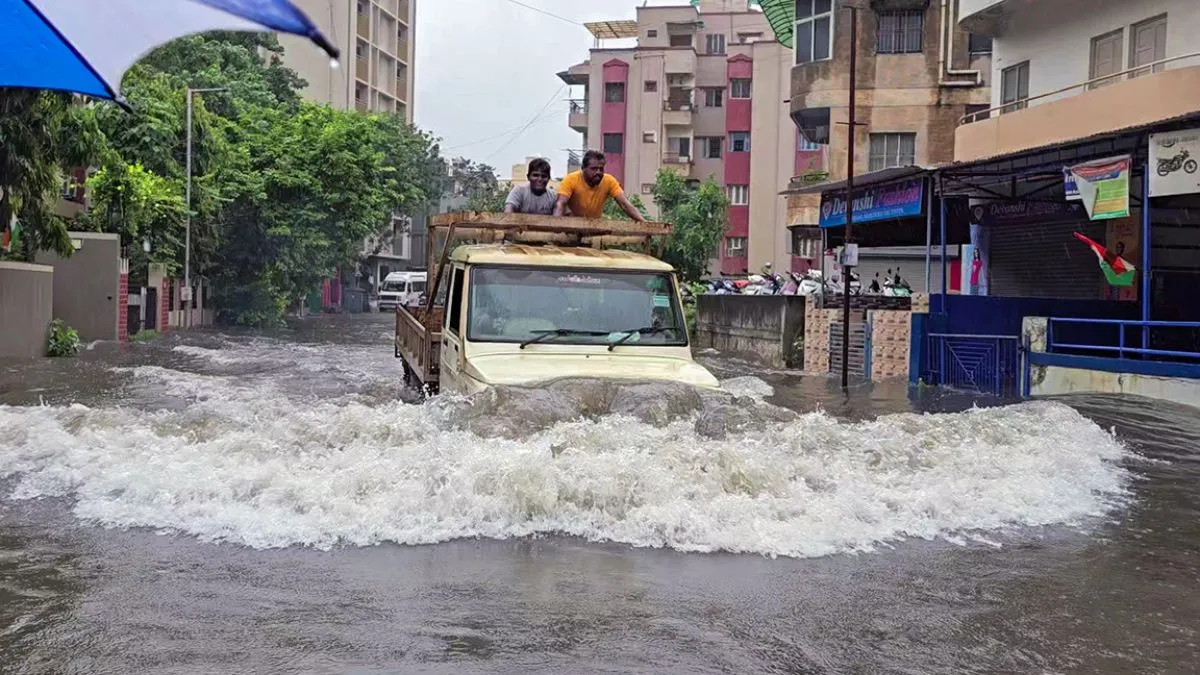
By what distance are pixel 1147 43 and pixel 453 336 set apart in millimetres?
14465

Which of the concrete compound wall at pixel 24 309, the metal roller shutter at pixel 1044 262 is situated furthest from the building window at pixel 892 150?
the concrete compound wall at pixel 24 309

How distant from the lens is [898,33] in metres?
29.0

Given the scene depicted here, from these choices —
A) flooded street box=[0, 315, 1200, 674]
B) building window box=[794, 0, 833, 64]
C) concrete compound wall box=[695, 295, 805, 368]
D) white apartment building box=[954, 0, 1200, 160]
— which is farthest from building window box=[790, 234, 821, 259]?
flooded street box=[0, 315, 1200, 674]

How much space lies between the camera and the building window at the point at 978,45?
2911 cm

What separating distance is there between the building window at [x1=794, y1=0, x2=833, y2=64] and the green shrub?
19.4 m

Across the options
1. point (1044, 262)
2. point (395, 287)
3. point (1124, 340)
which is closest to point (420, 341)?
point (1124, 340)

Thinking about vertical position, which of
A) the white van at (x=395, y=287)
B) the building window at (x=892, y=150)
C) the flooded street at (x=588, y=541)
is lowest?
the flooded street at (x=588, y=541)

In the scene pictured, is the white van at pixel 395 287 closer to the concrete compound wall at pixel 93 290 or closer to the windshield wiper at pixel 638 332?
the concrete compound wall at pixel 93 290

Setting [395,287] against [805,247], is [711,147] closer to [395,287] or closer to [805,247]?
[805,247]

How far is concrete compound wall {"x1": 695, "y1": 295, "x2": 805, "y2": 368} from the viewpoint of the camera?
22188 millimetres

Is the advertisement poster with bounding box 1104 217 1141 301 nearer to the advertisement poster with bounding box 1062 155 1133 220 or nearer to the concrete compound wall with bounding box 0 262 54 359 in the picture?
the advertisement poster with bounding box 1062 155 1133 220

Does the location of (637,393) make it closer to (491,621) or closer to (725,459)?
(725,459)

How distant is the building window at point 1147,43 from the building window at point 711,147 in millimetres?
32917

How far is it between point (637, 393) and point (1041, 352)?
9509 mm
